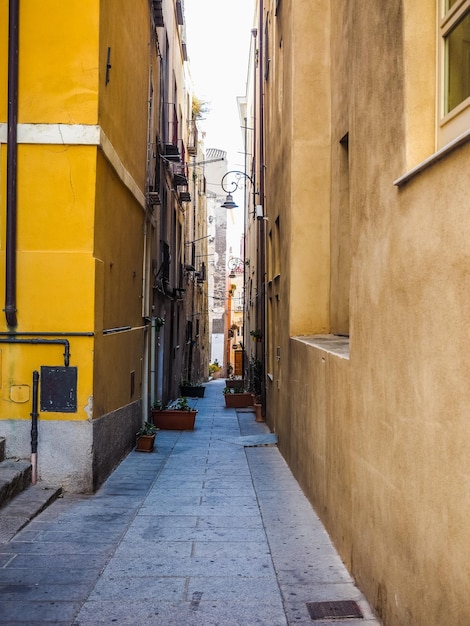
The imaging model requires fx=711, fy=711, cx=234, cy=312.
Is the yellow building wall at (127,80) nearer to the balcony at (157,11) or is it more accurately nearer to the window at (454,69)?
the balcony at (157,11)

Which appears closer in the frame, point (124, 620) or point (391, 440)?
point (391, 440)

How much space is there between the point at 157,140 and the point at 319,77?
5686 millimetres

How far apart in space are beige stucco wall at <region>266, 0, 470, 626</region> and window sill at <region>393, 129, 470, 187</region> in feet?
0.11

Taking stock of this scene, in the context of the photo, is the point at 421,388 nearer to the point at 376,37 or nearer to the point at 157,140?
the point at 376,37

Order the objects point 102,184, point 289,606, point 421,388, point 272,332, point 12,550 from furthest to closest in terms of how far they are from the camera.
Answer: point 272,332 < point 102,184 < point 12,550 < point 289,606 < point 421,388

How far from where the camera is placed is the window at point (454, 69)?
11.8 feet

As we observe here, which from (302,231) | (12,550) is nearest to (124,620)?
(12,550)

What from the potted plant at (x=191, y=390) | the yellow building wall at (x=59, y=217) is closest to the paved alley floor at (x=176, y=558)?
the yellow building wall at (x=59, y=217)

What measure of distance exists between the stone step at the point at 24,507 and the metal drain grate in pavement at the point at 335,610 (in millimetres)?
2849

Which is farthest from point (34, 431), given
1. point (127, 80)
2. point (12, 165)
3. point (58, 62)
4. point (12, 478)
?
point (127, 80)

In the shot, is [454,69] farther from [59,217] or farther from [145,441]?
[145,441]

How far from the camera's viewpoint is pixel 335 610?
479cm

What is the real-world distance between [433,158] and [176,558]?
13.1ft

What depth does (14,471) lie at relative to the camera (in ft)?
24.4
